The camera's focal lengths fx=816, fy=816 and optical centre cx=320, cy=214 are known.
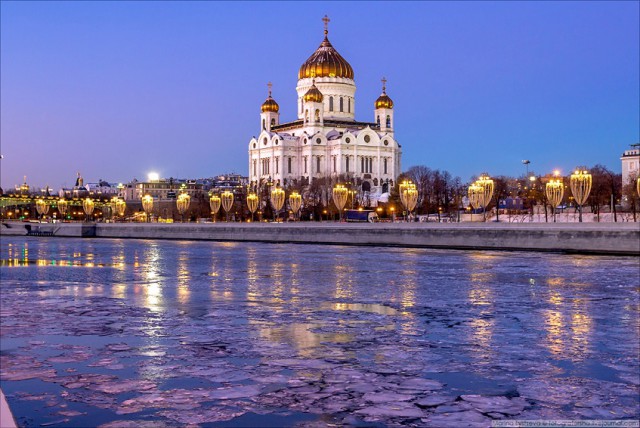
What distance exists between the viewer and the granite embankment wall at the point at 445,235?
107 ft

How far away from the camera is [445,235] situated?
1528 inches

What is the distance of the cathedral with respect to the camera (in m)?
105

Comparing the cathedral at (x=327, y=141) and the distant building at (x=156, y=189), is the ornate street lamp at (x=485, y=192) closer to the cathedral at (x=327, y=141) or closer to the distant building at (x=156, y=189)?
the cathedral at (x=327, y=141)

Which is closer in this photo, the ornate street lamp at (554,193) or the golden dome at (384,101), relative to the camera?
the ornate street lamp at (554,193)

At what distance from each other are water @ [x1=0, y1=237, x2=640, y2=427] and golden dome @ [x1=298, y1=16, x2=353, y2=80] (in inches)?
3488

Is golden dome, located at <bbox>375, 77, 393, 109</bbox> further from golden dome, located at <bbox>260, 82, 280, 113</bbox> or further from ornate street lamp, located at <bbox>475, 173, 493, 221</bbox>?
ornate street lamp, located at <bbox>475, 173, 493, 221</bbox>

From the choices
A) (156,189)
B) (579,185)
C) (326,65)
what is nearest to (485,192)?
(579,185)

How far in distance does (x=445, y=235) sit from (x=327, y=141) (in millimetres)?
68426

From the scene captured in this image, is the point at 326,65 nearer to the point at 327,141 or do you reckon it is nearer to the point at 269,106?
the point at 327,141

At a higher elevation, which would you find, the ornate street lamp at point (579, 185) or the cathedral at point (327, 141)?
the cathedral at point (327, 141)

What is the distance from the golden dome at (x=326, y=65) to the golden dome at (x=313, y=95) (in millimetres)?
2607

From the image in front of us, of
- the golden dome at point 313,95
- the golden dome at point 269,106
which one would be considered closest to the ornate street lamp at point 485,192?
the golden dome at point 313,95

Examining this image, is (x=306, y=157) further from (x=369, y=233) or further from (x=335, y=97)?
(x=369, y=233)

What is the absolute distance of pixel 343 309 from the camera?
13.7 metres
